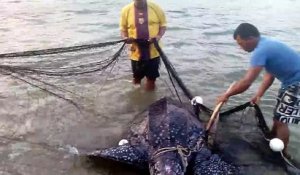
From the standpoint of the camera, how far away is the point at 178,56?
1259cm

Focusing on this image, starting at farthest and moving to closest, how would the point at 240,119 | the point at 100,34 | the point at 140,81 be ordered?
1. the point at 100,34
2. the point at 140,81
3. the point at 240,119

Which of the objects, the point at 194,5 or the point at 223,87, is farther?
the point at 194,5

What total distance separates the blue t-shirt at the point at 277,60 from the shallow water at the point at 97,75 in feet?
4.66

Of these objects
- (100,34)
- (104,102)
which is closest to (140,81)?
(104,102)

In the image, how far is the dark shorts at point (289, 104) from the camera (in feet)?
20.1

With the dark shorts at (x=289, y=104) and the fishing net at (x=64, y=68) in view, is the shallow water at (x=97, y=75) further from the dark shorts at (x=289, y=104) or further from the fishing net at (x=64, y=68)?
the dark shorts at (x=289, y=104)

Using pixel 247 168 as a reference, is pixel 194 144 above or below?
above

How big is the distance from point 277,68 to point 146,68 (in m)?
3.47

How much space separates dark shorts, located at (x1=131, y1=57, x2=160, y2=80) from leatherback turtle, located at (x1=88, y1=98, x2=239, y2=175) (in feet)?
7.41

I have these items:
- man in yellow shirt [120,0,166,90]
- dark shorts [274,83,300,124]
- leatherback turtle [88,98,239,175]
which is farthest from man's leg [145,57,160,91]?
dark shorts [274,83,300,124]

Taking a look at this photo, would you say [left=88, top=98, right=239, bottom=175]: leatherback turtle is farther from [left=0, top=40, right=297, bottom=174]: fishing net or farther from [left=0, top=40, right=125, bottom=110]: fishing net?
[left=0, top=40, right=125, bottom=110]: fishing net

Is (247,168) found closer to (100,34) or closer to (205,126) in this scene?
(205,126)

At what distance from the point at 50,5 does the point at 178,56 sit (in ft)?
35.7

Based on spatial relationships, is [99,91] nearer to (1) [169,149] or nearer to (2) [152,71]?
(2) [152,71]
